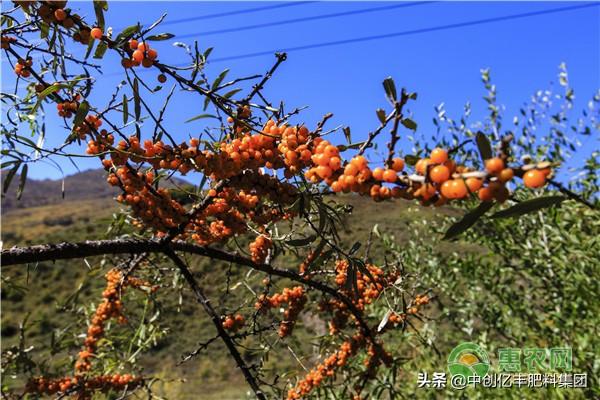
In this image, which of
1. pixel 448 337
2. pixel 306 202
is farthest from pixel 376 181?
pixel 448 337

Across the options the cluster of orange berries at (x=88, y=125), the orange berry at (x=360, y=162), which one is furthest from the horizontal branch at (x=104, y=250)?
the orange berry at (x=360, y=162)

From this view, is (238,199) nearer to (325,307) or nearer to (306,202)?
(306,202)

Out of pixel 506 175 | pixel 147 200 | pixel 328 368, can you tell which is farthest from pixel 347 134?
pixel 328 368

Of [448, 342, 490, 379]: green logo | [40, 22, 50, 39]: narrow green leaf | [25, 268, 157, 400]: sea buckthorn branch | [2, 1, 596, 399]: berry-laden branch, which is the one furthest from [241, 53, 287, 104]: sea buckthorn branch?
[448, 342, 490, 379]: green logo

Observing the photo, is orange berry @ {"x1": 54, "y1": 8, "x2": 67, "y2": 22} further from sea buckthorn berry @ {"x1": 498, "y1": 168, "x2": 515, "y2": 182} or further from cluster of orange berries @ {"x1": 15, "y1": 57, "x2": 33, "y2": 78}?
sea buckthorn berry @ {"x1": 498, "y1": 168, "x2": 515, "y2": 182}

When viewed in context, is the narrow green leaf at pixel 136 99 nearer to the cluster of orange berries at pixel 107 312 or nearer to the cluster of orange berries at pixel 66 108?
the cluster of orange berries at pixel 66 108

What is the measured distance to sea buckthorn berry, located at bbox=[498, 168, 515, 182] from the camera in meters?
0.59

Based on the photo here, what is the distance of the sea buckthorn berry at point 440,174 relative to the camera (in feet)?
2.09

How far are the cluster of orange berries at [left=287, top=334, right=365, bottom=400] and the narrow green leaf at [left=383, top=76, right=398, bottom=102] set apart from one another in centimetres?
165

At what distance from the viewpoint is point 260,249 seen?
1876 millimetres

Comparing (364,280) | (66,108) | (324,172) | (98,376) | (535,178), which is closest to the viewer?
(535,178)

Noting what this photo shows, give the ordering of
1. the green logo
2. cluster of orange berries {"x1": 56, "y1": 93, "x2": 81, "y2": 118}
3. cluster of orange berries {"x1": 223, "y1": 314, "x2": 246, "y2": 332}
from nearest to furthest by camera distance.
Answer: cluster of orange berries {"x1": 56, "y1": 93, "x2": 81, "y2": 118}, cluster of orange berries {"x1": 223, "y1": 314, "x2": 246, "y2": 332}, the green logo

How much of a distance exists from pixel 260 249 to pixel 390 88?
49.5 inches

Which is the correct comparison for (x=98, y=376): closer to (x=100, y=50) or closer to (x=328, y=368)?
(x=328, y=368)
